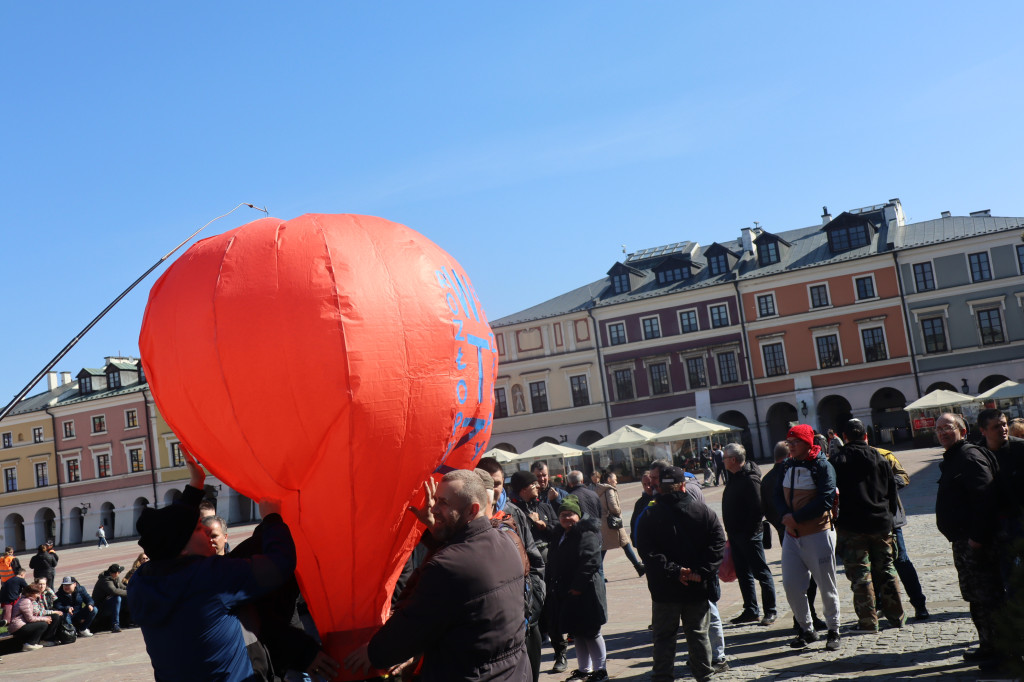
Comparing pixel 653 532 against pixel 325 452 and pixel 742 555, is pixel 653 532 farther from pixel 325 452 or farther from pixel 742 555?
pixel 325 452

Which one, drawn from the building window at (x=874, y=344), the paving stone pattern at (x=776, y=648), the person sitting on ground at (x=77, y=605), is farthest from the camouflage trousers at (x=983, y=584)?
the building window at (x=874, y=344)

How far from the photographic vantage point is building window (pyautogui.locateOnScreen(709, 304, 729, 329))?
4891cm

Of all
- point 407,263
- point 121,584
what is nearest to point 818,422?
point 121,584

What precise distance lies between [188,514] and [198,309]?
1017mm

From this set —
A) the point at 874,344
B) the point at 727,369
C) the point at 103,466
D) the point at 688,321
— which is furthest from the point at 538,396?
the point at 103,466

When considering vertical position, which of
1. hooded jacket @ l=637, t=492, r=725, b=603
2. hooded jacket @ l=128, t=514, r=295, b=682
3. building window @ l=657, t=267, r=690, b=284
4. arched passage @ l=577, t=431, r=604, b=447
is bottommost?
hooded jacket @ l=637, t=492, r=725, b=603

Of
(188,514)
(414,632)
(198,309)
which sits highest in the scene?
(198,309)

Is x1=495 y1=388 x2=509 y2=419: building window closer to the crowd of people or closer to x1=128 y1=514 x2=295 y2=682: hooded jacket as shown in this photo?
the crowd of people

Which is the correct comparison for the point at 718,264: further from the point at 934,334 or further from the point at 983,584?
the point at 983,584

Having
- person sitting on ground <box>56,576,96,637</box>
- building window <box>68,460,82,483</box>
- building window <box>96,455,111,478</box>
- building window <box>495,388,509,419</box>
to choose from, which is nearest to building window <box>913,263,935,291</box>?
building window <box>495,388,509,419</box>

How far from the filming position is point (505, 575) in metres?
3.59

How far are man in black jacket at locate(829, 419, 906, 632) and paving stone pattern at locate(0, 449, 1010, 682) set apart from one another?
0.22 metres

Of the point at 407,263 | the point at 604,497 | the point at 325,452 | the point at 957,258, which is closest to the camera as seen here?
the point at 325,452

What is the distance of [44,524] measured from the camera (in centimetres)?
5962
